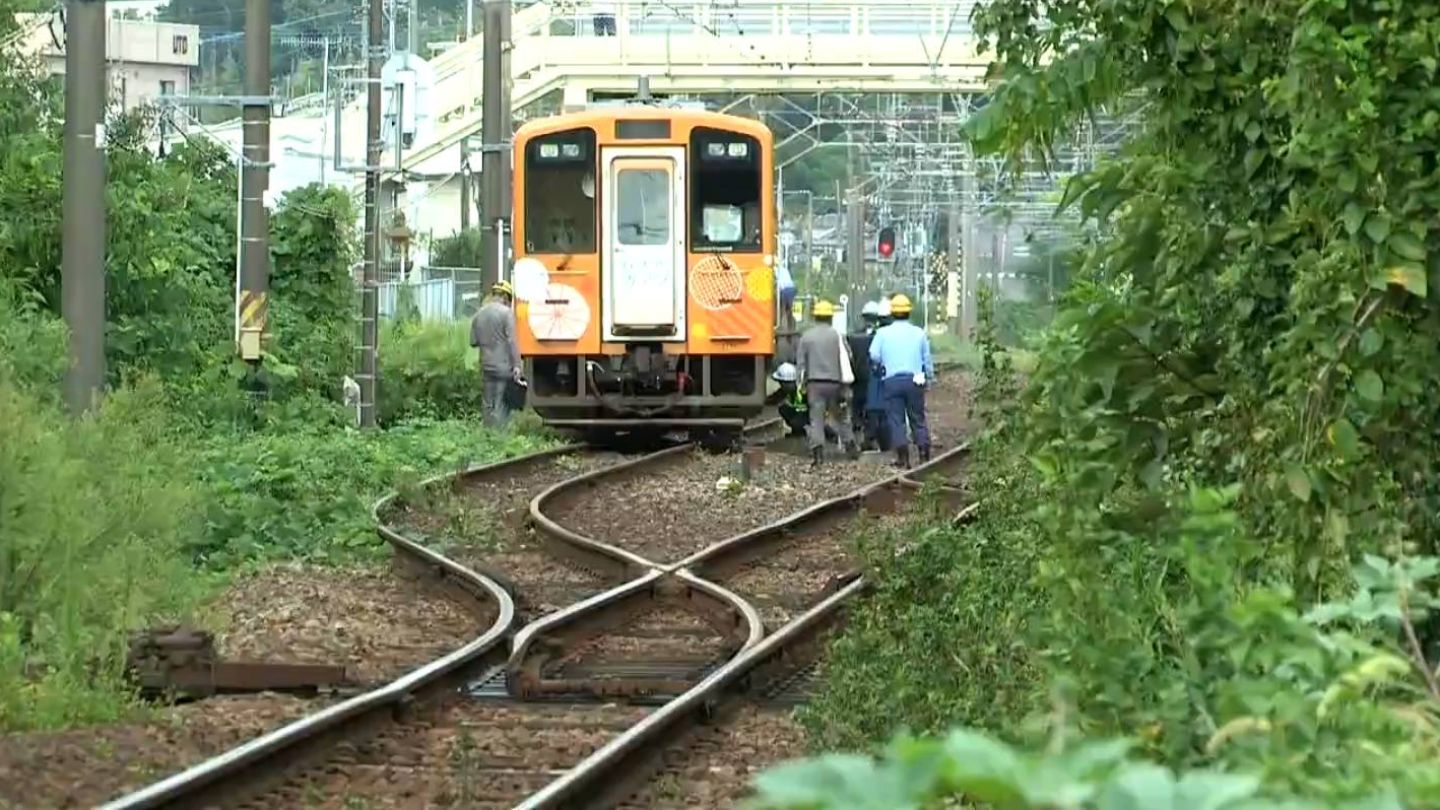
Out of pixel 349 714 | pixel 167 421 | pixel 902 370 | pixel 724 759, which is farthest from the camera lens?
pixel 902 370

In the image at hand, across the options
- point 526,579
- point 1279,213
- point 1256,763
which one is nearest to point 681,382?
point 526,579

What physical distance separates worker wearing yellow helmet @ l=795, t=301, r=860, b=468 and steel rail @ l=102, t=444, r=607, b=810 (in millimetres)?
8386

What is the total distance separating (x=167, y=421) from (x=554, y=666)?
6.82 meters

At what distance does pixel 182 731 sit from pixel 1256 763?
613 centimetres

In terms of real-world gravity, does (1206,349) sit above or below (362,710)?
above

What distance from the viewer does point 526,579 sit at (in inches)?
555

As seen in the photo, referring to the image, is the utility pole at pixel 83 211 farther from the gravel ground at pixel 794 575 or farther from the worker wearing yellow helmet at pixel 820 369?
the worker wearing yellow helmet at pixel 820 369

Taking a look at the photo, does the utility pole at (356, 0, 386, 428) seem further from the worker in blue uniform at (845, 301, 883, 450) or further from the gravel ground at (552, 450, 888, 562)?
the worker in blue uniform at (845, 301, 883, 450)

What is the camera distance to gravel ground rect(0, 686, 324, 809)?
7523 mm

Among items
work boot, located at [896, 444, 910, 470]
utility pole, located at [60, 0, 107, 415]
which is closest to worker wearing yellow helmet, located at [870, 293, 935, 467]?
work boot, located at [896, 444, 910, 470]

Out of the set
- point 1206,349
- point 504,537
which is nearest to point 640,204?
point 504,537

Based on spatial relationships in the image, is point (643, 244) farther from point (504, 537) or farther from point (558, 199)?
point (504, 537)

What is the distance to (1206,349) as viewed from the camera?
7285 mm

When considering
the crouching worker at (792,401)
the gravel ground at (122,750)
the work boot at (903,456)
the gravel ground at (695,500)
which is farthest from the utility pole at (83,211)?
the crouching worker at (792,401)
